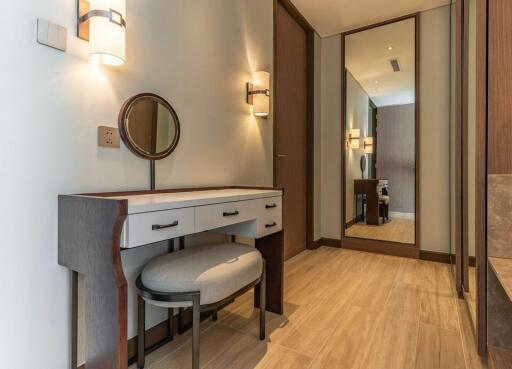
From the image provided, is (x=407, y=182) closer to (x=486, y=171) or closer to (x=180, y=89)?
(x=486, y=171)

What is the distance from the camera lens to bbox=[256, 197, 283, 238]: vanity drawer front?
68.8 inches

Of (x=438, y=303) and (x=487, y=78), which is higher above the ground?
(x=487, y=78)

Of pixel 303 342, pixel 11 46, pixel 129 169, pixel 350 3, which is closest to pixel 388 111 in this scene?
pixel 350 3

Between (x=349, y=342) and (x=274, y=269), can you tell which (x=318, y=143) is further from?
(x=349, y=342)

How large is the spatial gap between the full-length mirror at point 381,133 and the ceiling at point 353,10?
15 cm

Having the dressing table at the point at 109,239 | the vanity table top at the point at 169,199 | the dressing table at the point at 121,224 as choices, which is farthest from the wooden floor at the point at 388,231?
the dressing table at the point at 109,239

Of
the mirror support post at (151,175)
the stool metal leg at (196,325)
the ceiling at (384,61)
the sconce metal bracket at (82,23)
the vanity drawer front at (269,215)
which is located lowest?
the stool metal leg at (196,325)

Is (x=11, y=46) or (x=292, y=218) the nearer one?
(x=11, y=46)

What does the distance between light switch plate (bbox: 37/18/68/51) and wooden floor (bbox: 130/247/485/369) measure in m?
1.55

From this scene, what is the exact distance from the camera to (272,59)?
9.09ft

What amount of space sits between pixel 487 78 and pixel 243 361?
188cm

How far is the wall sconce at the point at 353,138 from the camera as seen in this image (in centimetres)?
359

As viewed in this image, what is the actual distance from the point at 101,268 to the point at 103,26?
1.01 metres

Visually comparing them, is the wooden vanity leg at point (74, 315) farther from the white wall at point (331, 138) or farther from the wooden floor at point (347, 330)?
the white wall at point (331, 138)
